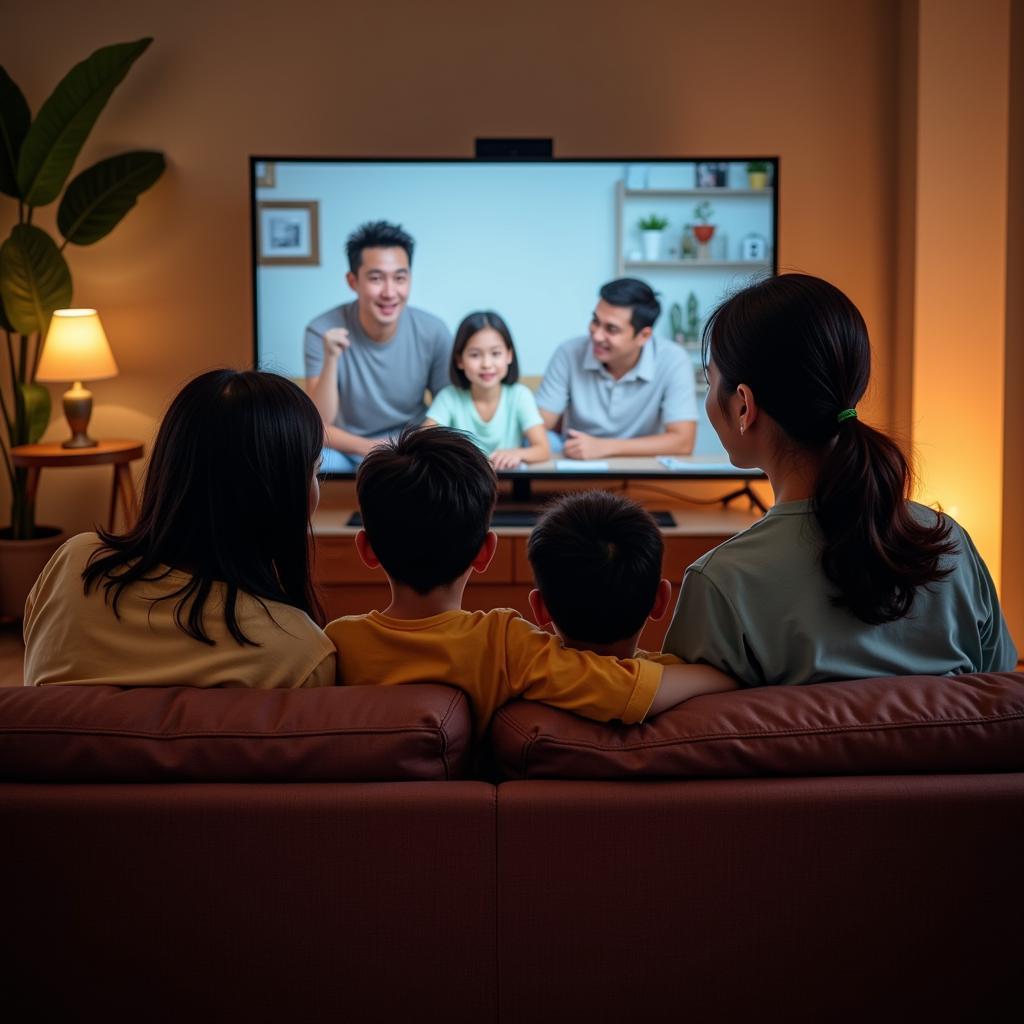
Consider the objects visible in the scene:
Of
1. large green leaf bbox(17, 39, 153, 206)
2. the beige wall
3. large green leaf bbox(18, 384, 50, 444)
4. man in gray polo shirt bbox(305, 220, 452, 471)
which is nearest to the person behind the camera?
the beige wall

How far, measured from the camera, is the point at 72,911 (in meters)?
1.30

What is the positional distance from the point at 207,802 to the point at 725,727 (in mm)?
545

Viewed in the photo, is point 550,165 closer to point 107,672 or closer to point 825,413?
point 825,413

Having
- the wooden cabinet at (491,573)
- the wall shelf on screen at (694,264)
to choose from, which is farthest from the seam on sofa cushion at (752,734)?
the wall shelf on screen at (694,264)

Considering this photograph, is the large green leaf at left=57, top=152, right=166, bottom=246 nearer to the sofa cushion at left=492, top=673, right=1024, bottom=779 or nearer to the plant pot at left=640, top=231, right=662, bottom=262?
the plant pot at left=640, top=231, right=662, bottom=262

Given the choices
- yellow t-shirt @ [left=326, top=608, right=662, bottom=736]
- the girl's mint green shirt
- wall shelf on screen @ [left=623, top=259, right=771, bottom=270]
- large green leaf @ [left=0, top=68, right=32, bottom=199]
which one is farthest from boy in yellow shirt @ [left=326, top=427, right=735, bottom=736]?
large green leaf @ [left=0, top=68, right=32, bottom=199]

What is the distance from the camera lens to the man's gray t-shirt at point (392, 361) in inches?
172

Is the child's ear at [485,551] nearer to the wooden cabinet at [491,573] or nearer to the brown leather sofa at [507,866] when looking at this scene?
the brown leather sofa at [507,866]

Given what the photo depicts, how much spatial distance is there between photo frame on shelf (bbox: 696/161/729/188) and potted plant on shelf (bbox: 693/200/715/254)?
6 cm

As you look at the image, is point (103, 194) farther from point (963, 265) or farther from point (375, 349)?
point (963, 265)

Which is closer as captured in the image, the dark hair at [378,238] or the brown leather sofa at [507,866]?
the brown leather sofa at [507,866]

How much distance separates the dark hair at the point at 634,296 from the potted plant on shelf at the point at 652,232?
0.12 m

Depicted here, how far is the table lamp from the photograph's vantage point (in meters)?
4.38

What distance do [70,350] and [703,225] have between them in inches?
88.1
